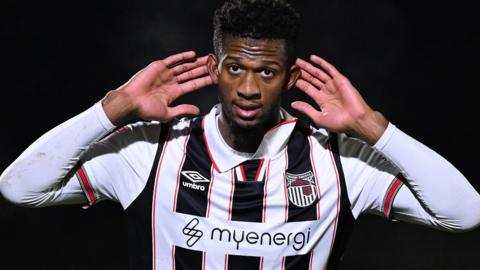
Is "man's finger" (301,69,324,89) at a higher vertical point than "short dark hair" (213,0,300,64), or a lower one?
lower

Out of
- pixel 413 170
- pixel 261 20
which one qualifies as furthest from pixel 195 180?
pixel 413 170

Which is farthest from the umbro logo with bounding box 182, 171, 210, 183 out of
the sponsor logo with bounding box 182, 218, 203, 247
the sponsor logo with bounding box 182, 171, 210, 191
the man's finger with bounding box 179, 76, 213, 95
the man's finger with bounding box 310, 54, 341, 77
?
the man's finger with bounding box 310, 54, 341, 77

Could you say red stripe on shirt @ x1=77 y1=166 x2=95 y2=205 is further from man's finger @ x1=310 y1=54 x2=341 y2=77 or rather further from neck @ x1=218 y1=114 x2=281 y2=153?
man's finger @ x1=310 y1=54 x2=341 y2=77

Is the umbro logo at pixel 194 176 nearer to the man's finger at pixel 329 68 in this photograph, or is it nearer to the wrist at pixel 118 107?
the wrist at pixel 118 107

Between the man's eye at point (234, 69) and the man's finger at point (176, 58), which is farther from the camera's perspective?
the man's finger at point (176, 58)

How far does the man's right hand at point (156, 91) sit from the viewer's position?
2205mm

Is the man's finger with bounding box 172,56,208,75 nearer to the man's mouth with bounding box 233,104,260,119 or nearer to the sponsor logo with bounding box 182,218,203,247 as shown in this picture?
the man's mouth with bounding box 233,104,260,119

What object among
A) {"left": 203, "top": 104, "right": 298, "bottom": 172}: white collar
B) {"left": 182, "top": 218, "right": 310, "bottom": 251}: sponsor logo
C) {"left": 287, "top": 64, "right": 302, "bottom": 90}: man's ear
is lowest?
{"left": 182, "top": 218, "right": 310, "bottom": 251}: sponsor logo

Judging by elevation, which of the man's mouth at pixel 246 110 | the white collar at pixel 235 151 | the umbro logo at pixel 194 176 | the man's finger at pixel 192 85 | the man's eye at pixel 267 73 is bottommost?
the umbro logo at pixel 194 176

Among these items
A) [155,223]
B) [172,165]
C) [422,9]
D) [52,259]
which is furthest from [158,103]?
[422,9]

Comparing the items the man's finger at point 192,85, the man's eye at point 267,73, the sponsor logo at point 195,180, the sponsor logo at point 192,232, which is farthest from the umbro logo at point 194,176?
the man's eye at point 267,73

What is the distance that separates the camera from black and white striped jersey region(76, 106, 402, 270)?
2.23 m

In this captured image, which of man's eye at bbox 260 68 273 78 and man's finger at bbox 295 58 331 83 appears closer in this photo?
man's eye at bbox 260 68 273 78

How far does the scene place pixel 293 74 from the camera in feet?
7.55
